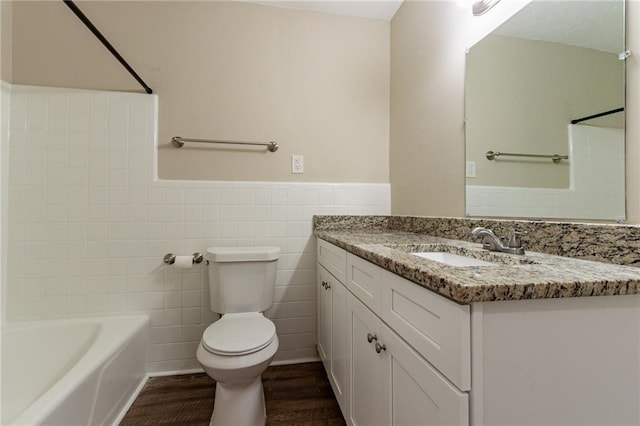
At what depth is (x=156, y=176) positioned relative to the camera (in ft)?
5.38

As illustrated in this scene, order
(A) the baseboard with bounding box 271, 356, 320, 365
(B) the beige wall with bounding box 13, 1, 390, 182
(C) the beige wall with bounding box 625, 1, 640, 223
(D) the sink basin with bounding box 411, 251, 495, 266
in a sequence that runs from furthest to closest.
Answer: (A) the baseboard with bounding box 271, 356, 320, 365 < (B) the beige wall with bounding box 13, 1, 390, 182 < (D) the sink basin with bounding box 411, 251, 495, 266 < (C) the beige wall with bounding box 625, 1, 640, 223

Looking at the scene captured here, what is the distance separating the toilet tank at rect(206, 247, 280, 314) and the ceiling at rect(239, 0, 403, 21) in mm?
1617

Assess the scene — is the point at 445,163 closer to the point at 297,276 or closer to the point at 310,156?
the point at 310,156

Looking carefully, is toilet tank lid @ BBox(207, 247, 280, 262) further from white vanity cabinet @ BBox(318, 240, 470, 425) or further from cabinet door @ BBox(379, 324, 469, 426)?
cabinet door @ BBox(379, 324, 469, 426)

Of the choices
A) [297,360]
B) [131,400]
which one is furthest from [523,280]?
[131,400]

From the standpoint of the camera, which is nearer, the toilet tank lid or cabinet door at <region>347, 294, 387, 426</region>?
cabinet door at <region>347, 294, 387, 426</region>

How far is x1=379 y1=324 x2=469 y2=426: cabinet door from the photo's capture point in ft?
1.63

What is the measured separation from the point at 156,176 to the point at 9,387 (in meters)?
1.22

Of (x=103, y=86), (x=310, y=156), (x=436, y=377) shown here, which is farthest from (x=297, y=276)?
(x=103, y=86)

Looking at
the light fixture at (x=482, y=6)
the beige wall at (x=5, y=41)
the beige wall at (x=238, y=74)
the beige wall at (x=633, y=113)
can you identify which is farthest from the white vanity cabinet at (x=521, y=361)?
the beige wall at (x=5, y=41)

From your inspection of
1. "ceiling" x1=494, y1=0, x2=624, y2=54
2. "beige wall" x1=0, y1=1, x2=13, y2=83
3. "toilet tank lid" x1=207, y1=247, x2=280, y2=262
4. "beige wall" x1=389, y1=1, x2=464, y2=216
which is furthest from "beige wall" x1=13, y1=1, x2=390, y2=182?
"ceiling" x1=494, y1=0, x2=624, y2=54

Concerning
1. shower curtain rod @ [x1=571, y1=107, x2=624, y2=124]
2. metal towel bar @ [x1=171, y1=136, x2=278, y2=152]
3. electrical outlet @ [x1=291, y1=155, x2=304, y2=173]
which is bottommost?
shower curtain rod @ [x1=571, y1=107, x2=624, y2=124]

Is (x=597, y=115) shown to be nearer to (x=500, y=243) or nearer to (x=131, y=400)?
(x=500, y=243)

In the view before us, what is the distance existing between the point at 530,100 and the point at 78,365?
6.67ft
